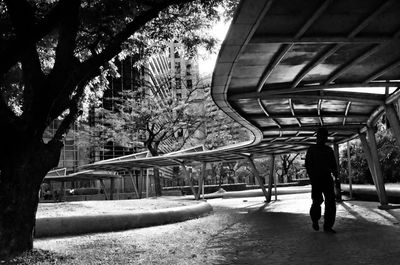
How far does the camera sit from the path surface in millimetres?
6062

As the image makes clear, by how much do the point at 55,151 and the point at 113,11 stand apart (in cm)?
380

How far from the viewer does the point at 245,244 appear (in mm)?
7500

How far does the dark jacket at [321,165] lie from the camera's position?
7.87 m

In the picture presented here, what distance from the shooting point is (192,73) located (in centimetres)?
3334

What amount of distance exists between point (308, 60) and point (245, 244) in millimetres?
3319

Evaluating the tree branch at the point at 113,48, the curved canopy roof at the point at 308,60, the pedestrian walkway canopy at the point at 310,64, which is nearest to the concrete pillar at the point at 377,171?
the pedestrian walkway canopy at the point at 310,64

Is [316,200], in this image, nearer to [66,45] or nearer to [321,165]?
[321,165]

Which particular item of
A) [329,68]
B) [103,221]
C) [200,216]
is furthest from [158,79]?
[329,68]

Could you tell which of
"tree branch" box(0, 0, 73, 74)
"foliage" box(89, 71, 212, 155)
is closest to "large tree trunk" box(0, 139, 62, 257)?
"tree branch" box(0, 0, 73, 74)

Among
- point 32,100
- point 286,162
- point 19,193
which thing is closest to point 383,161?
point 32,100

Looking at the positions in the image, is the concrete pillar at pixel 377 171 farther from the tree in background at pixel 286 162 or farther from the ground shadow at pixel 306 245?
the tree in background at pixel 286 162

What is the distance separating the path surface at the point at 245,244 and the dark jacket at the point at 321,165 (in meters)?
1.01

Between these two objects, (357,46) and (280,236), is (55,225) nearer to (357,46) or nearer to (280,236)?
(280,236)

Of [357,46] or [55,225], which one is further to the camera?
[55,225]
